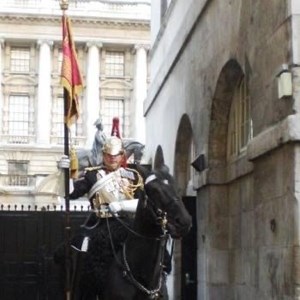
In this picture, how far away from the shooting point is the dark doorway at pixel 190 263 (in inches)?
587

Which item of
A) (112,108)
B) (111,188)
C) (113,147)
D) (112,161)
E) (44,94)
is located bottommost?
(111,188)

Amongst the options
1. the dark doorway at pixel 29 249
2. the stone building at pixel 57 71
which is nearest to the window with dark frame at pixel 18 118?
the stone building at pixel 57 71

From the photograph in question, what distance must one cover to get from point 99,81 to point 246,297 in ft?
216

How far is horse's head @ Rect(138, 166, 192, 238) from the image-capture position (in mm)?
6957

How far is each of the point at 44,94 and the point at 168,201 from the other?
69296 millimetres

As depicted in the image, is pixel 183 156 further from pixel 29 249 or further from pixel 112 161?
pixel 112 161

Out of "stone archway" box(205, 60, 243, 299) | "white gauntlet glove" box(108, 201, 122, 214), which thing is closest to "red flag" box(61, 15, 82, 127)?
"white gauntlet glove" box(108, 201, 122, 214)

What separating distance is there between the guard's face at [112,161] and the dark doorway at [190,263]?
19.0 ft

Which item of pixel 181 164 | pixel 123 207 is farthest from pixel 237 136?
pixel 181 164

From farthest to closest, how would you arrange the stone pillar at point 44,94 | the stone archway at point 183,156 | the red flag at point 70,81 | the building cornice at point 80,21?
the building cornice at point 80,21, the stone pillar at point 44,94, the stone archway at point 183,156, the red flag at point 70,81

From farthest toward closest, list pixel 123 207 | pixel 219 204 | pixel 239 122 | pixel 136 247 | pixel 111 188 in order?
pixel 219 204, pixel 239 122, pixel 111 188, pixel 123 207, pixel 136 247

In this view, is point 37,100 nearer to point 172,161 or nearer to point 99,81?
point 99,81

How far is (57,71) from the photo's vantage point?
7725 cm

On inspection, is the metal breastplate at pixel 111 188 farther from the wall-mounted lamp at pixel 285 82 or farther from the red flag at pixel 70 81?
the wall-mounted lamp at pixel 285 82
